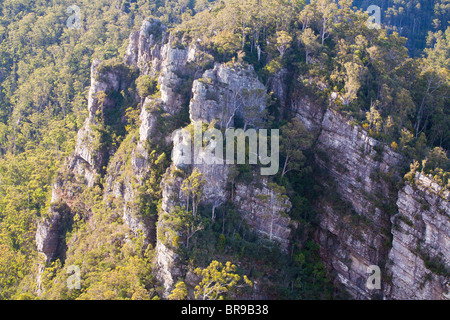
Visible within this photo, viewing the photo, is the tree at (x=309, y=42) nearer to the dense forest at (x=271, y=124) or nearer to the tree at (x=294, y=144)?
the dense forest at (x=271, y=124)

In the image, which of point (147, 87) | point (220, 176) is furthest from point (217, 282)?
point (147, 87)

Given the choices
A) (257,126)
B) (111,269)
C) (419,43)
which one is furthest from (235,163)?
(419,43)

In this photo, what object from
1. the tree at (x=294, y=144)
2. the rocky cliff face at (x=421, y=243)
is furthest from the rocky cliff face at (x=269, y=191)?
the tree at (x=294, y=144)

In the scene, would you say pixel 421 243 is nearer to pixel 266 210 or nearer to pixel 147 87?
pixel 266 210

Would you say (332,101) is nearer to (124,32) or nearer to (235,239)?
(235,239)

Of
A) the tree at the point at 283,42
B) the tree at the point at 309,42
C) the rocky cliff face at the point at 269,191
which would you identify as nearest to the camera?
the rocky cliff face at the point at 269,191

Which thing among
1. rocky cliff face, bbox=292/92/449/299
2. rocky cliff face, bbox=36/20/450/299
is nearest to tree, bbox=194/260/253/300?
rocky cliff face, bbox=36/20/450/299
